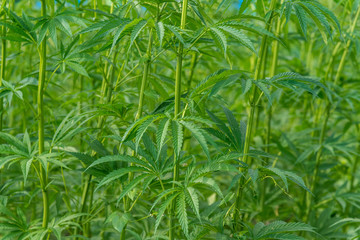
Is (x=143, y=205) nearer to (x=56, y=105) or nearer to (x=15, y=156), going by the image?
(x=15, y=156)

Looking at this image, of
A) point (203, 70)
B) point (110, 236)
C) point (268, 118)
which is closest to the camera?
point (110, 236)

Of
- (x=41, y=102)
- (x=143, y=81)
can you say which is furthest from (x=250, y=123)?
(x=41, y=102)

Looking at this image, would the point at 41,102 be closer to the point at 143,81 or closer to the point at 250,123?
the point at 143,81

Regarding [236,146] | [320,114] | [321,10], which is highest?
[321,10]

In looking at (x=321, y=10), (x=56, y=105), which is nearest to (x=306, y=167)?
(x=321, y=10)

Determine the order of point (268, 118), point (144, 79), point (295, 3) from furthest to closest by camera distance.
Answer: point (268, 118) < point (144, 79) < point (295, 3)

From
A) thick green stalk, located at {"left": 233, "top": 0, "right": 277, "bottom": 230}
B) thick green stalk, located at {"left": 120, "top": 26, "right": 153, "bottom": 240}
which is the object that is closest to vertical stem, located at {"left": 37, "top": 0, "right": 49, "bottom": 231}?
thick green stalk, located at {"left": 120, "top": 26, "right": 153, "bottom": 240}

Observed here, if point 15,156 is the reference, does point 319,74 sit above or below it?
above

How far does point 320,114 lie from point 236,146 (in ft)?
4.22

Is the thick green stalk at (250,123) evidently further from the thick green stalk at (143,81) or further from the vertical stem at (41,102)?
the vertical stem at (41,102)

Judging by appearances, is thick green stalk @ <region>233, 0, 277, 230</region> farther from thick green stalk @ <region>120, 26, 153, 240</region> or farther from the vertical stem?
the vertical stem

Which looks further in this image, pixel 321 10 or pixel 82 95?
pixel 82 95

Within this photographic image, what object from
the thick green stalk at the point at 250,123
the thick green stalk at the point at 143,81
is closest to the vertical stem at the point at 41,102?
the thick green stalk at the point at 143,81

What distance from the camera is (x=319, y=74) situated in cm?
227
